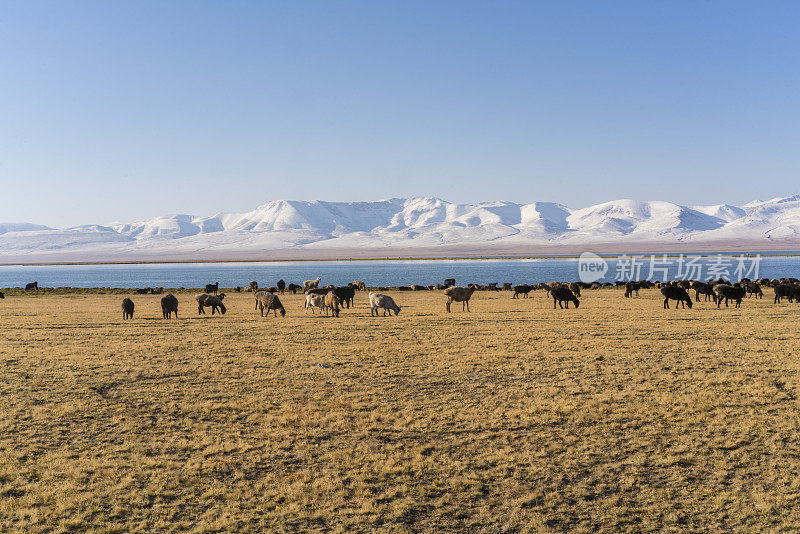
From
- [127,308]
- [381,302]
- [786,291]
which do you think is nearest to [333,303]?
[381,302]

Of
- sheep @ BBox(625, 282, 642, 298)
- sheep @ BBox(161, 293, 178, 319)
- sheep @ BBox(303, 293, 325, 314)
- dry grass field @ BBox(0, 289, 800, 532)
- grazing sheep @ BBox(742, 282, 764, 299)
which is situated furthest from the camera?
sheep @ BBox(625, 282, 642, 298)

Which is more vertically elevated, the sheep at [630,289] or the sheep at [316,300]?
the sheep at [316,300]

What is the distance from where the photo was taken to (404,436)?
37.8 ft

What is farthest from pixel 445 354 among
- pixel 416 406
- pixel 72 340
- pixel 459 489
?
pixel 72 340

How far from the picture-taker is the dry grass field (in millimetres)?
8219

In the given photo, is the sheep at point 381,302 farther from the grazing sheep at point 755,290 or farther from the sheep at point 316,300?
the grazing sheep at point 755,290

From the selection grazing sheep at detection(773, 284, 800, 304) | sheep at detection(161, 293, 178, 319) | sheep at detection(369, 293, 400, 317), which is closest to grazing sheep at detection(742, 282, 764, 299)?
grazing sheep at detection(773, 284, 800, 304)

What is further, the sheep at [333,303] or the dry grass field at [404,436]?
the sheep at [333,303]

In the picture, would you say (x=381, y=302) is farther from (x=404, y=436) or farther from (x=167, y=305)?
(x=404, y=436)

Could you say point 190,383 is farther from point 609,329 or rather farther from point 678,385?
point 609,329

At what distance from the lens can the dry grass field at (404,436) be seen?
27.0 ft

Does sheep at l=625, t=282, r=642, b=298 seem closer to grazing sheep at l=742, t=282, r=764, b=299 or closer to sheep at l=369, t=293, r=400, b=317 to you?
grazing sheep at l=742, t=282, r=764, b=299

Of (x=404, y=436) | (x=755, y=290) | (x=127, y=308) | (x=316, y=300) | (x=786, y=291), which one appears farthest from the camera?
(x=755, y=290)

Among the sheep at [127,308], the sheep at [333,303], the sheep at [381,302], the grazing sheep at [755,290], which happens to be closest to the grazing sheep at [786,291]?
the grazing sheep at [755,290]
